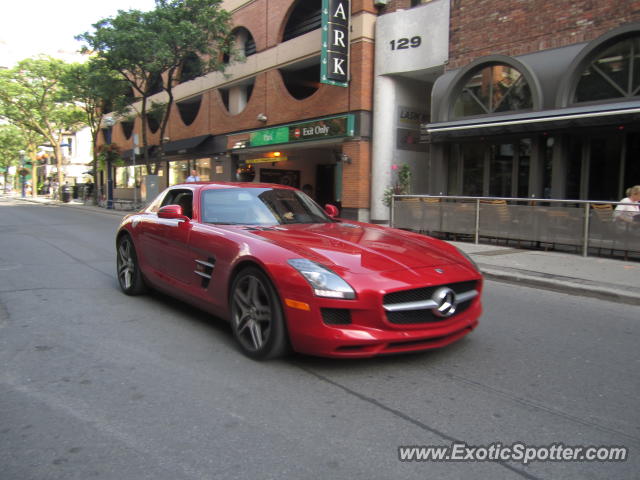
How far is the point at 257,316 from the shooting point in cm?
396

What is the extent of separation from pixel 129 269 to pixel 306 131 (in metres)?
14.1

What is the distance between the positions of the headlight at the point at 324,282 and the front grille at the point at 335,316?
11 cm

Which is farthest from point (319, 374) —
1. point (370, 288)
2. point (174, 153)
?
point (174, 153)

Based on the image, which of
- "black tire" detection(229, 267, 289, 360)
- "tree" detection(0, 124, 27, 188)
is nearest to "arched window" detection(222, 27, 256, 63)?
"black tire" detection(229, 267, 289, 360)

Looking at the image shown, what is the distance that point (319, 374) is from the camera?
12.1 ft

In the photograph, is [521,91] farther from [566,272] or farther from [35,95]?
[35,95]

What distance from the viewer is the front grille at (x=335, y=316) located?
349 cm

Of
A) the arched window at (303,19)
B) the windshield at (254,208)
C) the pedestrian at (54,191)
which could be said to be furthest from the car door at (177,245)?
the pedestrian at (54,191)

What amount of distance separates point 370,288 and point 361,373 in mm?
678

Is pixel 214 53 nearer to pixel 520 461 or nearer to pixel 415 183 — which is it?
→ pixel 415 183

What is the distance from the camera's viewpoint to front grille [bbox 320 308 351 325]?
3488mm

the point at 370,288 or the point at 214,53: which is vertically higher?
the point at 214,53

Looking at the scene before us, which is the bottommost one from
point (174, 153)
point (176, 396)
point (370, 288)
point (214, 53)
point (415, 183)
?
point (176, 396)

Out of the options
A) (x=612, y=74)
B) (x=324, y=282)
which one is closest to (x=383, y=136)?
(x=612, y=74)
